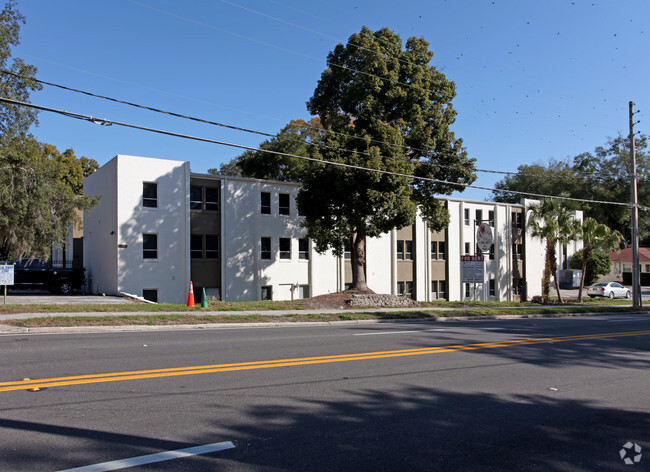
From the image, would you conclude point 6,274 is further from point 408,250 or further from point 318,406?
point 408,250

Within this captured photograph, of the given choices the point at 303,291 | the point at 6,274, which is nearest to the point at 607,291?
the point at 303,291

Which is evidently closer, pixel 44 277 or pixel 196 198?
pixel 44 277

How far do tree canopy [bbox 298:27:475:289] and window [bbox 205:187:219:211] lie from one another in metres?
7.00

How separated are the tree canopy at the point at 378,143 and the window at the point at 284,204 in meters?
6.01

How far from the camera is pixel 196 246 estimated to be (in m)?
29.4

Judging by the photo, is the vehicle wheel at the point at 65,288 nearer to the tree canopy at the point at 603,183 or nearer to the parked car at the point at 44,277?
the parked car at the point at 44,277

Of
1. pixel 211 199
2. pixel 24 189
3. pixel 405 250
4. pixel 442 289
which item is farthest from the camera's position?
pixel 442 289

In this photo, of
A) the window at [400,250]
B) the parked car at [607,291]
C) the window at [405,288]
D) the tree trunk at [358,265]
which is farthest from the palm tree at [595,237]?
the tree trunk at [358,265]

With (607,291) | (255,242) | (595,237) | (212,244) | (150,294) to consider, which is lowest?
(607,291)

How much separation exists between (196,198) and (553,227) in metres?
26.5

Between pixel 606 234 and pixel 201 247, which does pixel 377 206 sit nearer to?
pixel 201 247

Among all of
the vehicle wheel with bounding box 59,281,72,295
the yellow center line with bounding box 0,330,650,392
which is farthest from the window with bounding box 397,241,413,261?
the yellow center line with bounding box 0,330,650,392

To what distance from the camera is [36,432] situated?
491cm

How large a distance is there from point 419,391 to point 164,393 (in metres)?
3.55
